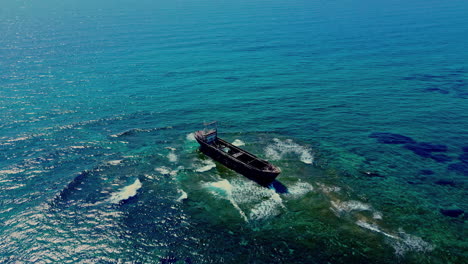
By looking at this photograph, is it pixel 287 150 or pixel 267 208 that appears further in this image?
pixel 287 150

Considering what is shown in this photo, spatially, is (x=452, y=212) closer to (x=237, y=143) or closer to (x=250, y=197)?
(x=250, y=197)

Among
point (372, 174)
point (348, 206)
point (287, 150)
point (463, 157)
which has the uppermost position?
point (463, 157)

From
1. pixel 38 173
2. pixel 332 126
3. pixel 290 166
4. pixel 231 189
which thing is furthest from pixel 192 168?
pixel 332 126

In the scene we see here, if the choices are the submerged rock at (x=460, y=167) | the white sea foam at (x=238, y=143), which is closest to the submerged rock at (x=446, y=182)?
the submerged rock at (x=460, y=167)

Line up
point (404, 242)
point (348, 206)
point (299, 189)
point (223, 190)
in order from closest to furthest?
point (404, 242)
point (348, 206)
point (223, 190)
point (299, 189)

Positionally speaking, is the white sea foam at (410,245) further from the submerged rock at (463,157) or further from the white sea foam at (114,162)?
the white sea foam at (114,162)

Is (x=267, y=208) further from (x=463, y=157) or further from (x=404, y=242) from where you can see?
(x=463, y=157)

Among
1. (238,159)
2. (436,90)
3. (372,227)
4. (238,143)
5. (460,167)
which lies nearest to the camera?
(372,227)

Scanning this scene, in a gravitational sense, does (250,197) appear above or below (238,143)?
below

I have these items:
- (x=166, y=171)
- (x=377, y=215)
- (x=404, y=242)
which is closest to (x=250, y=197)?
(x=166, y=171)
